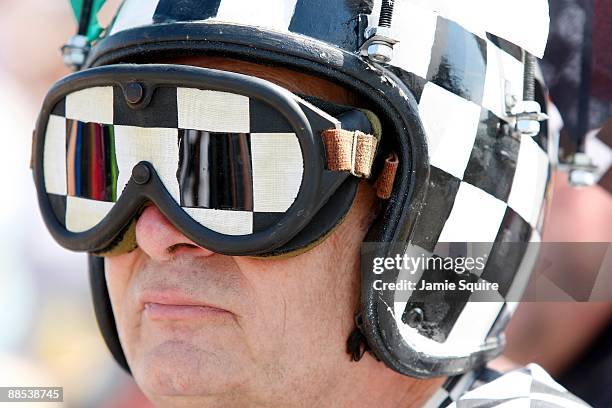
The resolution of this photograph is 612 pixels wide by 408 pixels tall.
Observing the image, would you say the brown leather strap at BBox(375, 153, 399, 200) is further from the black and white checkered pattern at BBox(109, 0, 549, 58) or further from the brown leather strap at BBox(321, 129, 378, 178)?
the black and white checkered pattern at BBox(109, 0, 549, 58)

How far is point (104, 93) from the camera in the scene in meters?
1.65

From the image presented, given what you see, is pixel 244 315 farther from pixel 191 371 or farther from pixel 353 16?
pixel 353 16

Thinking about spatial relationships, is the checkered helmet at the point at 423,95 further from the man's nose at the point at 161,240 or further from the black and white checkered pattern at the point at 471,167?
the man's nose at the point at 161,240

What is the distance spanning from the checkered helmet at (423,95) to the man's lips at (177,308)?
260 mm

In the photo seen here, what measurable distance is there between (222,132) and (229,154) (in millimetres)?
38

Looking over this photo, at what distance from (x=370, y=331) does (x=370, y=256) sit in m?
0.13

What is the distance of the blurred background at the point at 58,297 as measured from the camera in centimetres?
323

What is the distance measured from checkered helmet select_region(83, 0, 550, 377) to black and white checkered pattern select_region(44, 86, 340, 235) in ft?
0.29

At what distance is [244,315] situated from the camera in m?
1.62

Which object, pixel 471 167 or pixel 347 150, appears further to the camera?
pixel 471 167

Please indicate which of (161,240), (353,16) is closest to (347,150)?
(353,16)

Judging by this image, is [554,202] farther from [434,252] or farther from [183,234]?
[183,234]

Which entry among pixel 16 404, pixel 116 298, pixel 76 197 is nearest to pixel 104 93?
pixel 76 197

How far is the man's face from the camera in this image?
162cm
